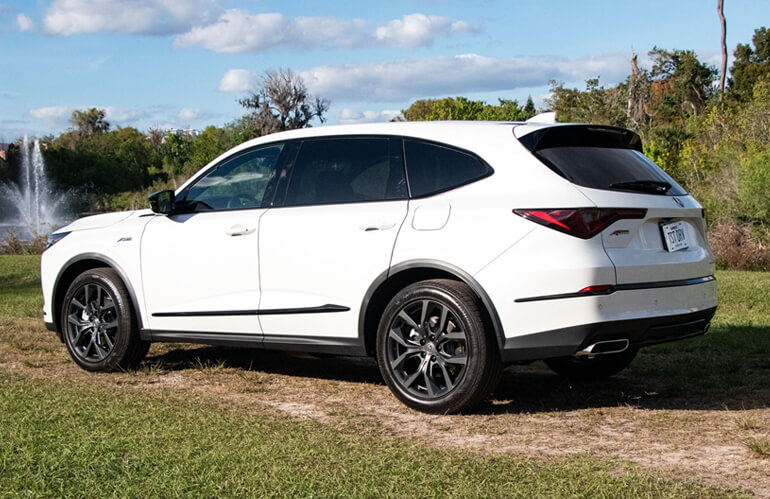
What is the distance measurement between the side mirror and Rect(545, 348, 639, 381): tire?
3.16 m

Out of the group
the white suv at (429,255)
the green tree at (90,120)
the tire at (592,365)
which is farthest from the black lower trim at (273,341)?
the green tree at (90,120)

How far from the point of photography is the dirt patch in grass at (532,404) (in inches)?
191

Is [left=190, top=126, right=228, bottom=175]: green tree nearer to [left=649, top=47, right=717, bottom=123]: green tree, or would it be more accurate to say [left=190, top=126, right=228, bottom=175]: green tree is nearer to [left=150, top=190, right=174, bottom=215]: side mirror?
[left=649, top=47, right=717, bottom=123]: green tree

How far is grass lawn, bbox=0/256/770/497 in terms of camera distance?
162 inches

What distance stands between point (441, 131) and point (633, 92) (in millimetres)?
47426

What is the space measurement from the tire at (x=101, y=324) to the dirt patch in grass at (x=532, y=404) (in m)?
0.14

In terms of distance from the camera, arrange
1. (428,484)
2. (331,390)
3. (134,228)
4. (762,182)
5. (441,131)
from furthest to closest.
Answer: (762,182) < (134,228) < (331,390) < (441,131) < (428,484)

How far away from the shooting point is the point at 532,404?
6.17 m

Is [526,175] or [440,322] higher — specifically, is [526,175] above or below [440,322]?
above

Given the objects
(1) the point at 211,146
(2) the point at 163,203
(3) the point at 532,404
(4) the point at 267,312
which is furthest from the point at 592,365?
(1) the point at 211,146

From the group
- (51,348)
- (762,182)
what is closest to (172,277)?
(51,348)

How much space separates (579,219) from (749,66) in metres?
63.6

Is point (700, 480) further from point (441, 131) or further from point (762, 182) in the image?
point (762, 182)

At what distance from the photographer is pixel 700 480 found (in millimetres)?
4262
